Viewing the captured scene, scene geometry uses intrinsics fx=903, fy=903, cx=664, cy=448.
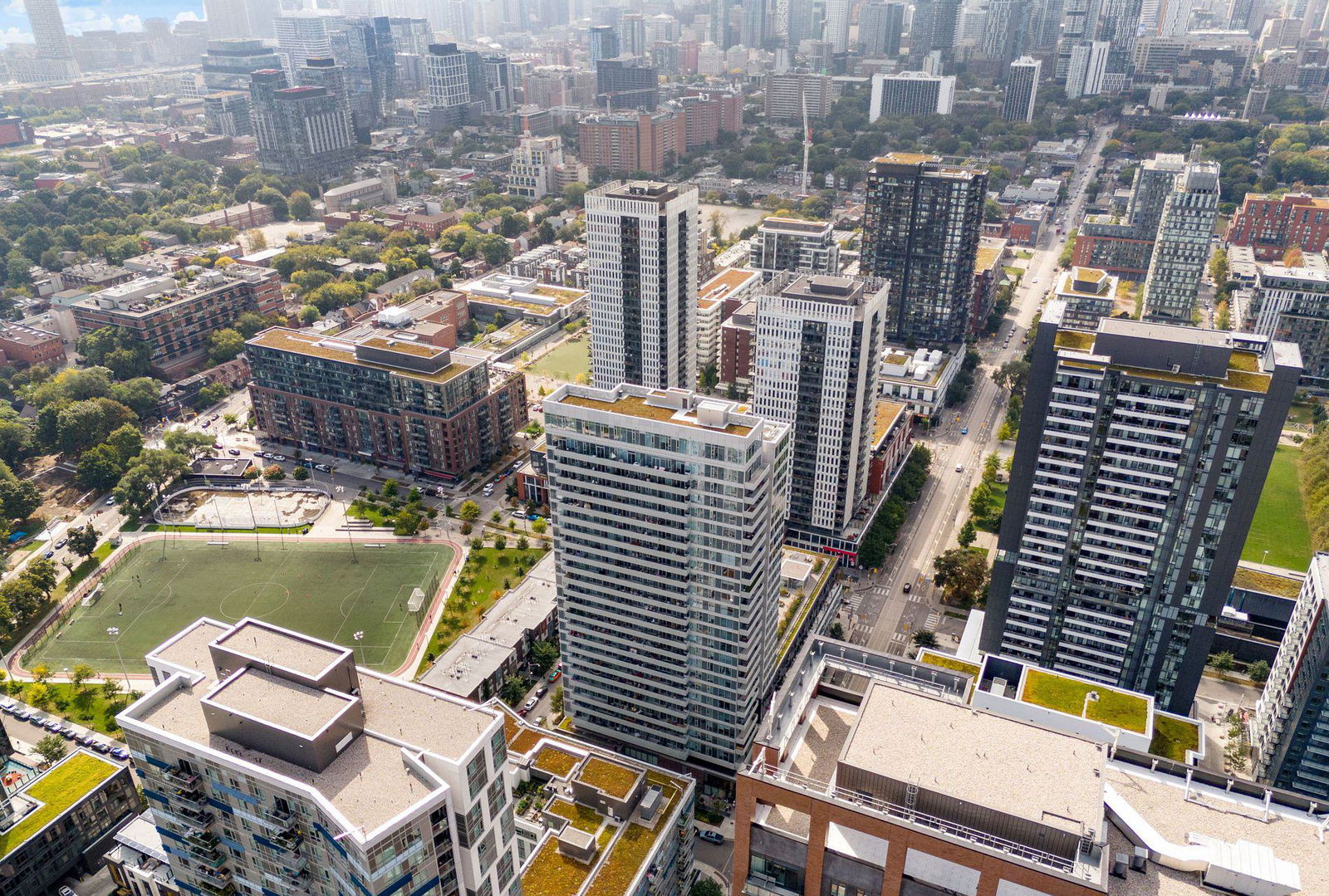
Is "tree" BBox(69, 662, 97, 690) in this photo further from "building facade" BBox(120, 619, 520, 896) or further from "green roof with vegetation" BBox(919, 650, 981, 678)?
"green roof with vegetation" BBox(919, 650, 981, 678)

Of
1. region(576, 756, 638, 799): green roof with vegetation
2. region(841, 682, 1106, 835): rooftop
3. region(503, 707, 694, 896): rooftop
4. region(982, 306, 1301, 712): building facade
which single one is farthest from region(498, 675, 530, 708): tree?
region(841, 682, 1106, 835): rooftop

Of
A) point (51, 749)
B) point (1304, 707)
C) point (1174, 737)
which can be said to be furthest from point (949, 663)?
point (51, 749)

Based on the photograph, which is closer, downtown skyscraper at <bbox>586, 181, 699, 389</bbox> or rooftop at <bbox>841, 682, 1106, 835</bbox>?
rooftop at <bbox>841, 682, 1106, 835</bbox>

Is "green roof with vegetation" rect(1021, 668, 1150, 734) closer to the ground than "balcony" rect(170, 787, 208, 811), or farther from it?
closer to the ground

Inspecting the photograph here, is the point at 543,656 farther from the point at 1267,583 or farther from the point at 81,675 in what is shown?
the point at 1267,583

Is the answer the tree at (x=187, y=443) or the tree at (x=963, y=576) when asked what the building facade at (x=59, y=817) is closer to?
the tree at (x=187, y=443)

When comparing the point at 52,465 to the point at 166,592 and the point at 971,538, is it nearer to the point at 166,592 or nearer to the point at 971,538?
the point at 166,592

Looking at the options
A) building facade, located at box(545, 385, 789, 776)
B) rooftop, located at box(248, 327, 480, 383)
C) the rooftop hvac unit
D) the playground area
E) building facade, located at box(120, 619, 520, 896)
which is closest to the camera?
the rooftop hvac unit
